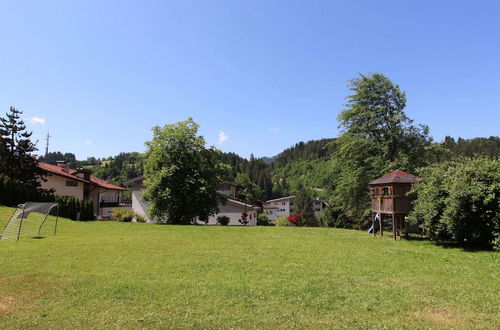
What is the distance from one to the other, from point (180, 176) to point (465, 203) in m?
22.7

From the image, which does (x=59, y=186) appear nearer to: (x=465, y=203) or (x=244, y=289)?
(x=244, y=289)

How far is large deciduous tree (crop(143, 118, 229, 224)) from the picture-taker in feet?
95.9

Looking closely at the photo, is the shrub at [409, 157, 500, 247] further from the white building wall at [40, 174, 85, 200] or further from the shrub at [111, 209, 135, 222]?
the white building wall at [40, 174, 85, 200]

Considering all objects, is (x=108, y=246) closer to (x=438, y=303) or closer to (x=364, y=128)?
(x=438, y=303)

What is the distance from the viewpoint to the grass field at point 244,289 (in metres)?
5.52

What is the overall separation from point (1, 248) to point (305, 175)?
16285cm

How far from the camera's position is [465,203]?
13.3 meters

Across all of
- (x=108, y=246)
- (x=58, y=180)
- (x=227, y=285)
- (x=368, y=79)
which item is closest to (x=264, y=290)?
(x=227, y=285)

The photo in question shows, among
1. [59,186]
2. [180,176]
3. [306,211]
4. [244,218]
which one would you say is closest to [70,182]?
[59,186]

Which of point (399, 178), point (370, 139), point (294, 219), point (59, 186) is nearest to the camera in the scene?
point (399, 178)

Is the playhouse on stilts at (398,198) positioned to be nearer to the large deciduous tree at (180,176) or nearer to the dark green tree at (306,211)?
the large deciduous tree at (180,176)

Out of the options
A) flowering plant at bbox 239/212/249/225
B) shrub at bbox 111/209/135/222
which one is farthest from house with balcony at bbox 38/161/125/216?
flowering plant at bbox 239/212/249/225

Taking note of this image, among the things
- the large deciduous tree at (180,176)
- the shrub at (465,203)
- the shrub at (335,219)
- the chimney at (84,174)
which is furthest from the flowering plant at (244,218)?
the shrub at (465,203)

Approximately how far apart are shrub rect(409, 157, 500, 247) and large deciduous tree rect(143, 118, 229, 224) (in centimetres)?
1879
